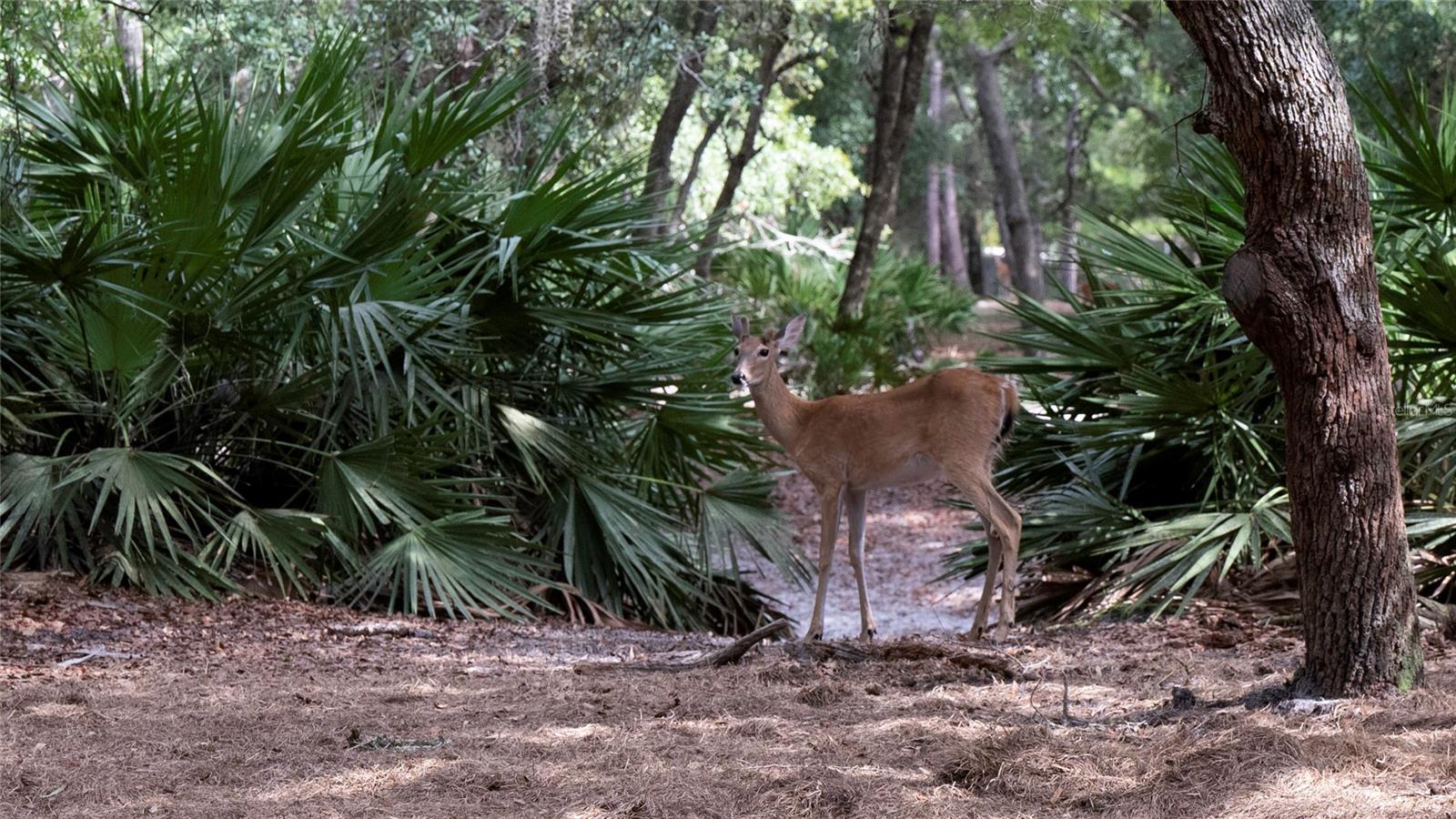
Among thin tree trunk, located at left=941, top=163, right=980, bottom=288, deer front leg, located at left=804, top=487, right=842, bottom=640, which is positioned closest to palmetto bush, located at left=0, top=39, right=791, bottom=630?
deer front leg, located at left=804, top=487, right=842, bottom=640

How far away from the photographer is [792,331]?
26.7 ft

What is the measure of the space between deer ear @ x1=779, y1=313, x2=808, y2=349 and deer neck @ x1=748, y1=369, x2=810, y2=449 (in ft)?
0.55

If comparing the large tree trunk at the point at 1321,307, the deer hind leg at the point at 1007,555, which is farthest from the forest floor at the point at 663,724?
the large tree trunk at the point at 1321,307

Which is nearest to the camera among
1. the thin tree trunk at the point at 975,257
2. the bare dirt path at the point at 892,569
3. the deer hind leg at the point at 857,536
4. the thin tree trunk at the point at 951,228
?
the deer hind leg at the point at 857,536

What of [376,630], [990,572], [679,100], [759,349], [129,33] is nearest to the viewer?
[376,630]

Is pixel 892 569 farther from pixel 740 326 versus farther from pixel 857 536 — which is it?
pixel 740 326

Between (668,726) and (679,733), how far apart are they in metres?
0.09

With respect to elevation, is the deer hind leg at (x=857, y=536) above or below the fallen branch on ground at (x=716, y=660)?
above

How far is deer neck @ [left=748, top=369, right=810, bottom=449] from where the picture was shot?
26.8 feet

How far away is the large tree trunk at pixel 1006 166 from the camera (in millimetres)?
24016

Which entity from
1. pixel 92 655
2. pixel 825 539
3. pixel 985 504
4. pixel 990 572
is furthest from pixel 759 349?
pixel 92 655

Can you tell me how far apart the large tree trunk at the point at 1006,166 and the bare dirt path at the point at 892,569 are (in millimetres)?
8966

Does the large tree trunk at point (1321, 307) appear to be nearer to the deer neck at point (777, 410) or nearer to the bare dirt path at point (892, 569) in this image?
the bare dirt path at point (892, 569)

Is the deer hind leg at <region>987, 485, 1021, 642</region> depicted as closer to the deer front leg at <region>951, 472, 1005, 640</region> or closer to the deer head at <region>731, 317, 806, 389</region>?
the deer front leg at <region>951, 472, 1005, 640</region>
